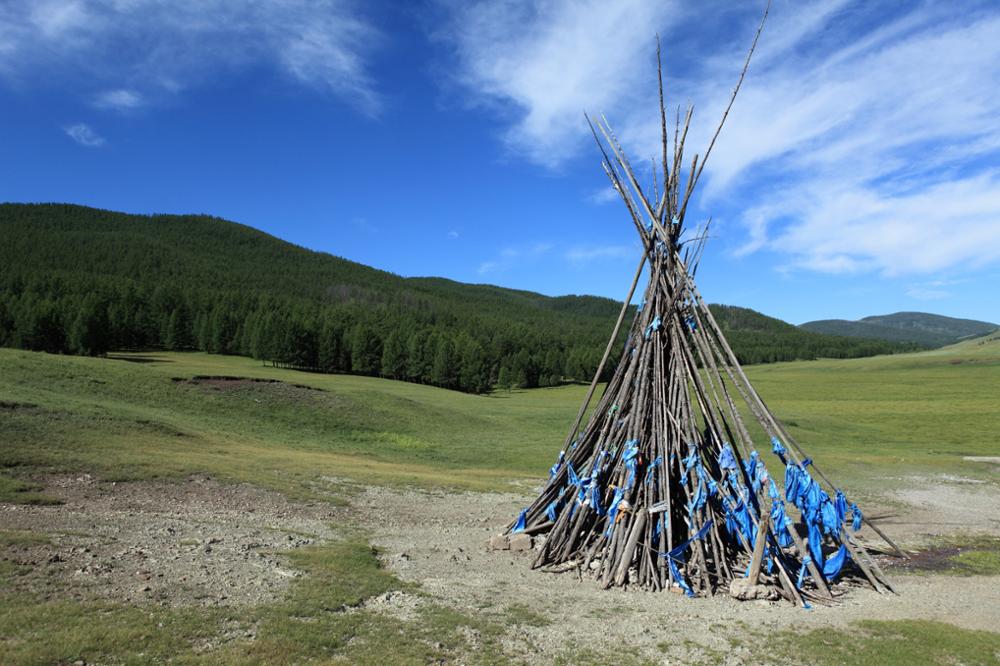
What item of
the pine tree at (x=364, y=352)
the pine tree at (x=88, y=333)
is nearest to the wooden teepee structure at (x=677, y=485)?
the pine tree at (x=88, y=333)

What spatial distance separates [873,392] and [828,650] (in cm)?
7685

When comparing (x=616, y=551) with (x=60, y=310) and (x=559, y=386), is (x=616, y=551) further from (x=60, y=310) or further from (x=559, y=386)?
(x=559, y=386)

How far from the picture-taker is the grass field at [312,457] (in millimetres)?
6547

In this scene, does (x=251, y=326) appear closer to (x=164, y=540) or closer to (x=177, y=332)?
(x=177, y=332)

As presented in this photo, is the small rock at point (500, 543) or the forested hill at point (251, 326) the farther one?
the forested hill at point (251, 326)

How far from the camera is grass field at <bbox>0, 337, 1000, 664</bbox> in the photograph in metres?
6.55

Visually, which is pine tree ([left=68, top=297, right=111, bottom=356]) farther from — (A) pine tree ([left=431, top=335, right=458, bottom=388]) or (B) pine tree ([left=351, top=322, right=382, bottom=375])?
(A) pine tree ([left=431, top=335, right=458, bottom=388])

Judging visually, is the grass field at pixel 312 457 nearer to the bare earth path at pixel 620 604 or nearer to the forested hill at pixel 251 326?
the bare earth path at pixel 620 604

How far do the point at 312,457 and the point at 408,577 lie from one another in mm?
13366

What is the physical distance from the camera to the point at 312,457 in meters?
21.8

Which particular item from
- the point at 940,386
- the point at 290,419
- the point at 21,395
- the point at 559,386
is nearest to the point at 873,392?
the point at 940,386

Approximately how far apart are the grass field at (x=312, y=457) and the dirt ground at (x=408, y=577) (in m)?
0.46

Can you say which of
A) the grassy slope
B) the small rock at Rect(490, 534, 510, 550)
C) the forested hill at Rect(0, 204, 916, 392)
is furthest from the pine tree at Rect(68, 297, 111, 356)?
the small rock at Rect(490, 534, 510, 550)

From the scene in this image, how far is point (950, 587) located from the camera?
978 centimetres
